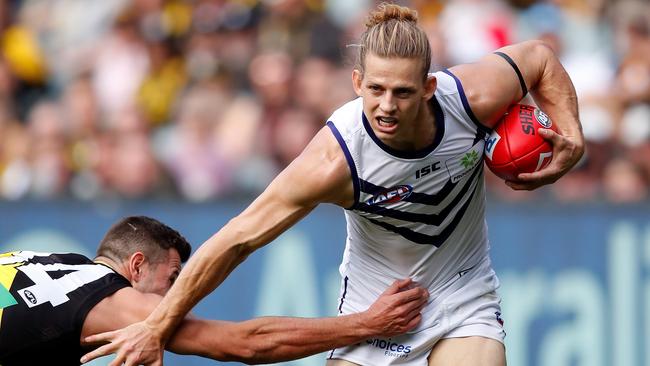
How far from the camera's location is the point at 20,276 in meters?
5.77

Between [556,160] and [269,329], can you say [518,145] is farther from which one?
[269,329]

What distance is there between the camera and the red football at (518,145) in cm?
598

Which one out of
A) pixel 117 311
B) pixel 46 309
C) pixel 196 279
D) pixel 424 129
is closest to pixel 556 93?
pixel 424 129

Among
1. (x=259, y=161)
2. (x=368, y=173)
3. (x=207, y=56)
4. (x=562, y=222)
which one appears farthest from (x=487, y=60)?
(x=207, y=56)

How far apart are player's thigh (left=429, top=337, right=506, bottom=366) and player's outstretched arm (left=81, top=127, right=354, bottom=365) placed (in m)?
1.03

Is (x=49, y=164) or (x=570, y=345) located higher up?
(x=49, y=164)

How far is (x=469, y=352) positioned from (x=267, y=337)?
100 centimetres

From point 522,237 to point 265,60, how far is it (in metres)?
3.25

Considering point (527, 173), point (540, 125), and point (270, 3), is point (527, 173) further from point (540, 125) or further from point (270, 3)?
point (270, 3)

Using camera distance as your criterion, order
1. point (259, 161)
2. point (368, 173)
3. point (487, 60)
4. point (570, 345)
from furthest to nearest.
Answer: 1. point (259, 161)
2. point (570, 345)
3. point (487, 60)
4. point (368, 173)

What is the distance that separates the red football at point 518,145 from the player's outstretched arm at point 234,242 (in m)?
0.81

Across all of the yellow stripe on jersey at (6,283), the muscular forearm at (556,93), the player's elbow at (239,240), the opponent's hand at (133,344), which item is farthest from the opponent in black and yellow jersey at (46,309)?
the muscular forearm at (556,93)

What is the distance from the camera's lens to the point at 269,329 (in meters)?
5.96

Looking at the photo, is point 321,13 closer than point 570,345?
No
